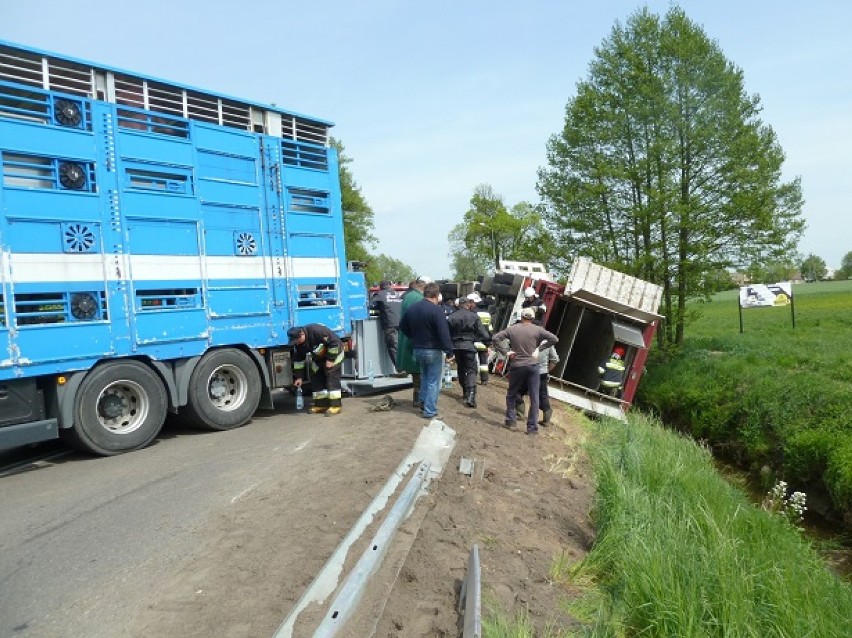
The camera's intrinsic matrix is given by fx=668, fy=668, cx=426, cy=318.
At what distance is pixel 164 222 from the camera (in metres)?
7.82

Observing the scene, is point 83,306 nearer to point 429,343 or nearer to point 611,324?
point 429,343

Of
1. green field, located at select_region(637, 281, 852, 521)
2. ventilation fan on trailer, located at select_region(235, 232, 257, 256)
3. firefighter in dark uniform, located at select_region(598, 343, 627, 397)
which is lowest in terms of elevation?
green field, located at select_region(637, 281, 852, 521)

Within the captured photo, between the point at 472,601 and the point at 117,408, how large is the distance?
5.27 m

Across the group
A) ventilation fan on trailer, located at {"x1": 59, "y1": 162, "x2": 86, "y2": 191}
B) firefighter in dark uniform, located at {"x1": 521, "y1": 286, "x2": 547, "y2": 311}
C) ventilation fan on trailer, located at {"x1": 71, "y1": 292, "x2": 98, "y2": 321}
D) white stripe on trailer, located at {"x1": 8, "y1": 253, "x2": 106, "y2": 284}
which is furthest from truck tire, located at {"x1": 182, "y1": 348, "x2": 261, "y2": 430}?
firefighter in dark uniform, located at {"x1": 521, "y1": 286, "x2": 547, "y2": 311}

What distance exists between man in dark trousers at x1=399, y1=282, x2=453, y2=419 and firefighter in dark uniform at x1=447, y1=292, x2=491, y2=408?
1015mm

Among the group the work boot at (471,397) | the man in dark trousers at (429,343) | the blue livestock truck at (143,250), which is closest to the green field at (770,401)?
the work boot at (471,397)

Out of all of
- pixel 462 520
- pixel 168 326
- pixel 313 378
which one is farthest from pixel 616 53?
pixel 462 520

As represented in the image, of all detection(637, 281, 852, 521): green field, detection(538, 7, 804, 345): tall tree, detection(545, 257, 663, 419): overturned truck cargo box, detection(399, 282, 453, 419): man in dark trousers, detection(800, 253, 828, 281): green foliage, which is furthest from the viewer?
detection(800, 253, 828, 281): green foliage

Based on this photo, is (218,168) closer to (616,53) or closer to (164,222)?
(164,222)

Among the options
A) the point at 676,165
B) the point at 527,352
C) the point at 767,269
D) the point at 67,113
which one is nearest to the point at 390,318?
the point at 527,352

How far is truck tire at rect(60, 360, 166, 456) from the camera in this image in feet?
22.9

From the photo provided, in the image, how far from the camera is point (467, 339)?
945 cm

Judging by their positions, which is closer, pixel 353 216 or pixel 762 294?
pixel 762 294

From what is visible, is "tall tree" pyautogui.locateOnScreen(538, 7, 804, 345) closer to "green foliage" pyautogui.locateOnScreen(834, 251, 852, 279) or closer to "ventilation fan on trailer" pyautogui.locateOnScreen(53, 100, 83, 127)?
"ventilation fan on trailer" pyautogui.locateOnScreen(53, 100, 83, 127)
